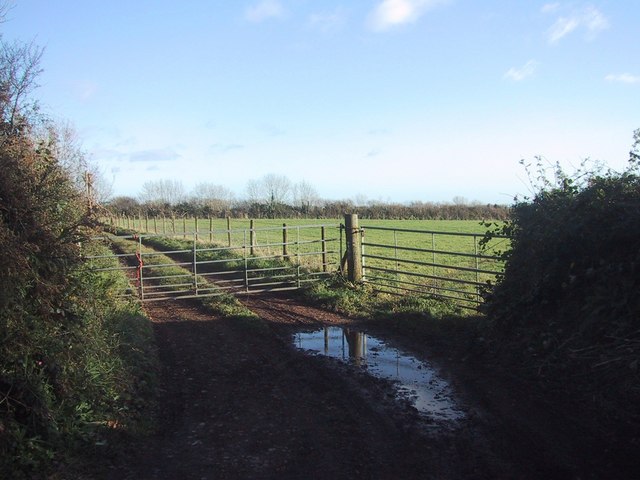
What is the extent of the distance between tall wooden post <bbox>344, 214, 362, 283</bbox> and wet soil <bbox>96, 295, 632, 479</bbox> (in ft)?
17.2

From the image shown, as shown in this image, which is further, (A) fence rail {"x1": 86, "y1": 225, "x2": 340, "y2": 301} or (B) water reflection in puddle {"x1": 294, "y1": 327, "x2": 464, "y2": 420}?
(A) fence rail {"x1": 86, "y1": 225, "x2": 340, "y2": 301}

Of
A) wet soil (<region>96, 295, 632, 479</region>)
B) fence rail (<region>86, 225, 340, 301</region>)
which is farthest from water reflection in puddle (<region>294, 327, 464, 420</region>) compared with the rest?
fence rail (<region>86, 225, 340, 301</region>)

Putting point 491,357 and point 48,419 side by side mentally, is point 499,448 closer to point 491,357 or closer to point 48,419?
point 491,357

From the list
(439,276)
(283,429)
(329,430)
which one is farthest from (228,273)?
(329,430)

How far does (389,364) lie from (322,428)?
238 cm

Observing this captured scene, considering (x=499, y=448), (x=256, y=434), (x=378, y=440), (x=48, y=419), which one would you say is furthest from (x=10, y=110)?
(x=499, y=448)

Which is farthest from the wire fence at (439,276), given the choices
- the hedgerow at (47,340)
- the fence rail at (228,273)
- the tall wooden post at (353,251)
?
the hedgerow at (47,340)

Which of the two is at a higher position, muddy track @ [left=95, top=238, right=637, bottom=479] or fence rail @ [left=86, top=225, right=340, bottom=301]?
fence rail @ [left=86, top=225, right=340, bottom=301]

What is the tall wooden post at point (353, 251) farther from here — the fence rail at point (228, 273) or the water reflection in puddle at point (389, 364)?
the water reflection in puddle at point (389, 364)

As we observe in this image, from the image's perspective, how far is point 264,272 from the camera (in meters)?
14.3

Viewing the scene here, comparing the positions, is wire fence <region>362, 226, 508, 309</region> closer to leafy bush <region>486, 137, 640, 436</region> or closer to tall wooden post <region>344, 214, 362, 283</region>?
tall wooden post <region>344, 214, 362, 283</region>

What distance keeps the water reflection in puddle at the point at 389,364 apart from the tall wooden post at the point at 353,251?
354 cm

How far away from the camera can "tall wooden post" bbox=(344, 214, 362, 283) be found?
1280 cm

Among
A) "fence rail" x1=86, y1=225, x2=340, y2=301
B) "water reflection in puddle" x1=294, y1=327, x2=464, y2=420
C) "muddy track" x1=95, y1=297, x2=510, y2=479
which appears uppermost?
"fence rail" x1=86, y1=225, x2=340, y2=301
